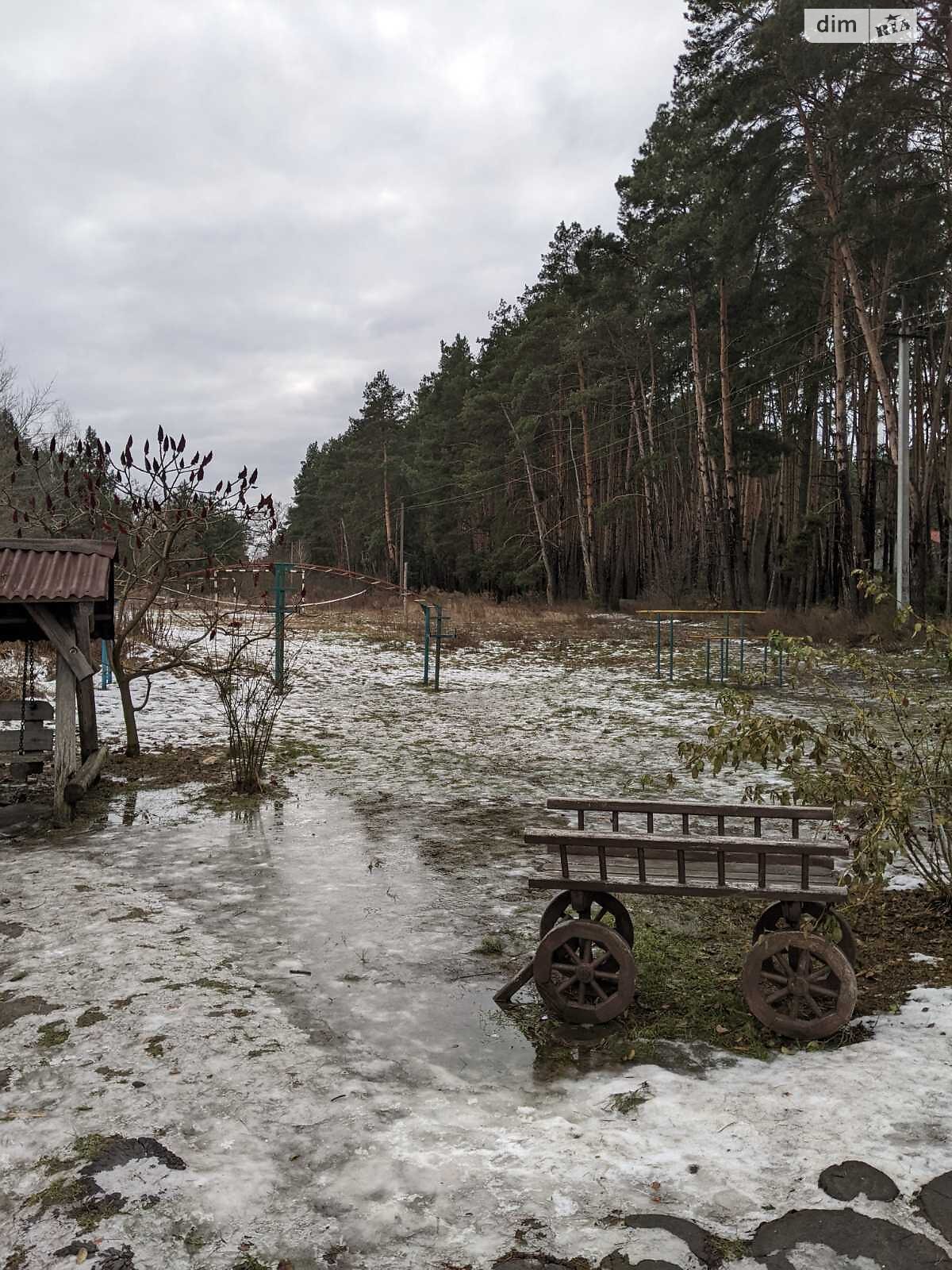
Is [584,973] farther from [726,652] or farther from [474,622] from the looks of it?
[474,622]

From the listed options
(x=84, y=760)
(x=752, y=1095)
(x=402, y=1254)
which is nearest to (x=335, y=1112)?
(x=402, y=1254)

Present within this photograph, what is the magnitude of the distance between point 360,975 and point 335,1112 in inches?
46.5

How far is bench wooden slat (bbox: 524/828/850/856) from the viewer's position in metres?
3.81

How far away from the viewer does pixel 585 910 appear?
4043mm

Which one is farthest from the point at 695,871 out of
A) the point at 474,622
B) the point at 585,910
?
the point at 474,622

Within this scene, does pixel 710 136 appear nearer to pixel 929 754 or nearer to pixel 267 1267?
pixel 929 754

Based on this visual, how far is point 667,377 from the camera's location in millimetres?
31859

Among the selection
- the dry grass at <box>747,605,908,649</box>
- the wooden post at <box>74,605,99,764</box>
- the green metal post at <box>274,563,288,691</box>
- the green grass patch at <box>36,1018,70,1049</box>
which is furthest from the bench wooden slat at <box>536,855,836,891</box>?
the dry grass at <box>747,605,908,649</box>

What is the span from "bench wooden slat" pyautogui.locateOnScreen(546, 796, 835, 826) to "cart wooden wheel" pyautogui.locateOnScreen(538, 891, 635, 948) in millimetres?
451

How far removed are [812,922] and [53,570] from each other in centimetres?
582

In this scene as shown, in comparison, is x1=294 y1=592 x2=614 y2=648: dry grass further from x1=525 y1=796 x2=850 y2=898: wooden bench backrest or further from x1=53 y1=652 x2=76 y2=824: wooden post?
x1=525 y1=796 x2=850 y2=898: wooden bench backrest

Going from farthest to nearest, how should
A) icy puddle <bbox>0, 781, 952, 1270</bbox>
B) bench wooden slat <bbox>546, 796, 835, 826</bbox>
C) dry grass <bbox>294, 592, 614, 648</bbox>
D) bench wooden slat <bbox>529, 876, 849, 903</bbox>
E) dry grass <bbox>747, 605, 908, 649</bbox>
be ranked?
dry grass <bbox>294, 592, 614, 648</bbox> → dry grass <bbox>747, 605, 908, 649</bbox> → bench wooden slat <bbox>546, 796, 835, 826</bbox> → bench wooden slat <bbox>529, 876, 849, 903</bbox> → icy puddle <bbox>0, 781, 952, 1270</bbox>

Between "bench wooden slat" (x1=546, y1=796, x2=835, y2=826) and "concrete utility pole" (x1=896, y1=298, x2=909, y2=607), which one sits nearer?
"bench wooden slat" (x1=546, y1=796, x2=835, y2=826)

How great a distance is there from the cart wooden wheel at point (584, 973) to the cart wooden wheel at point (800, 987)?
20.9 inches
